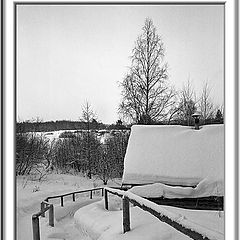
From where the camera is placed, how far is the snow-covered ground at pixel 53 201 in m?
3.52

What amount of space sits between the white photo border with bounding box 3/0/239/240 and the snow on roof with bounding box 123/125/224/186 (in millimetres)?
3726

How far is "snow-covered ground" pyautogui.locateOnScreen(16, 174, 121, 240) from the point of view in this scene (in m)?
3.52

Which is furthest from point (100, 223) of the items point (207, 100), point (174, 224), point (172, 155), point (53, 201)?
point (53, 201)

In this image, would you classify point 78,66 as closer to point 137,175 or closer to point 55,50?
point 55,50

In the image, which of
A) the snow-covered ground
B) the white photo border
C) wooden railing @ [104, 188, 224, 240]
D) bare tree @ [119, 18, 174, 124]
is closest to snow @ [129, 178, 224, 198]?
the snow-covered ground

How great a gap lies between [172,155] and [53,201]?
18.5 ft

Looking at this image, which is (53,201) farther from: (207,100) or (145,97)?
(207,100)

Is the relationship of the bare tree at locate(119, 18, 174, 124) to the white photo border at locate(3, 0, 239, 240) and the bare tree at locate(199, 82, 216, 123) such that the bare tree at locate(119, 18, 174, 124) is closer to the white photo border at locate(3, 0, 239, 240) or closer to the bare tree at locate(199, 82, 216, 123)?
the bare tree at locate(199, 82, 216, 123)
